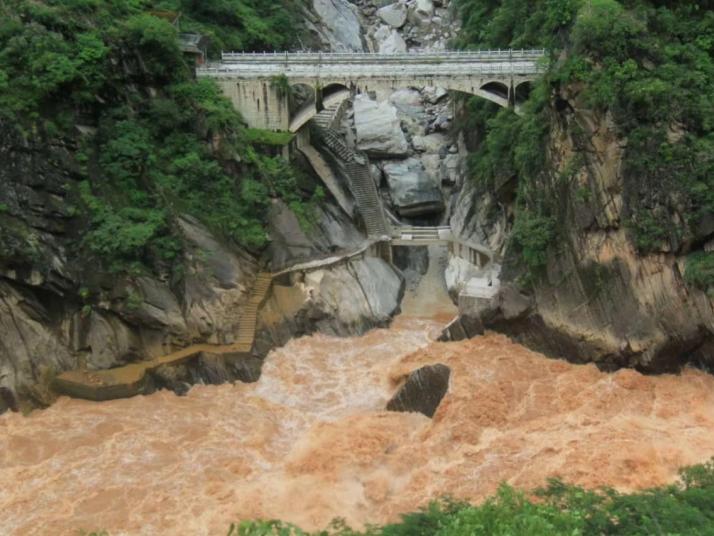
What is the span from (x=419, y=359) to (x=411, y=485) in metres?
8.68

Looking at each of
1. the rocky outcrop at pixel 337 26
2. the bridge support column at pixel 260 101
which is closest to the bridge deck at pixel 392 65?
the bridge support column at pixel 260 101

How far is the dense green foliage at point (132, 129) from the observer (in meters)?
28.4

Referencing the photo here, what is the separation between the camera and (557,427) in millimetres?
23984

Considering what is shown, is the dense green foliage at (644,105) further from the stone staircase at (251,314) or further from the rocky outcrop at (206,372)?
the rocky outcrop at (206,372)

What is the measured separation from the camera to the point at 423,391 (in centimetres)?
2670

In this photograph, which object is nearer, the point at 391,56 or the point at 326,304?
the point at 326,304

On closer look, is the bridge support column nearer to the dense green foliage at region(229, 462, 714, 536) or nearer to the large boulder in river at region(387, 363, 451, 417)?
the large boulder in river at region(387, 363, 451, 417)

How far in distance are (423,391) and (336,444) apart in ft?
14.0

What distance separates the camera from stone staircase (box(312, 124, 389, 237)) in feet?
127

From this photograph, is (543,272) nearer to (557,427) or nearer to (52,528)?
(557,427)

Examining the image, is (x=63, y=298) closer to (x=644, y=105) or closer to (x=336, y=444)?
(x=336, y=444)

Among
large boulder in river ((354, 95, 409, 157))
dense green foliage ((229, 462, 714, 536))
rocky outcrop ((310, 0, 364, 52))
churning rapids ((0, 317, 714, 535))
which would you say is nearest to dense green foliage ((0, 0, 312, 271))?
churning rapids ((0, 317, 714, 535))

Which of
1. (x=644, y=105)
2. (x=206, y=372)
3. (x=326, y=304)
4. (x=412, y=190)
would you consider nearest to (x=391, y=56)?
(x=412, y=190)

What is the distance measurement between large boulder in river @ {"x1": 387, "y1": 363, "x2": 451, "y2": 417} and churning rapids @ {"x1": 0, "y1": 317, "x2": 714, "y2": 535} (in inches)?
18.0
